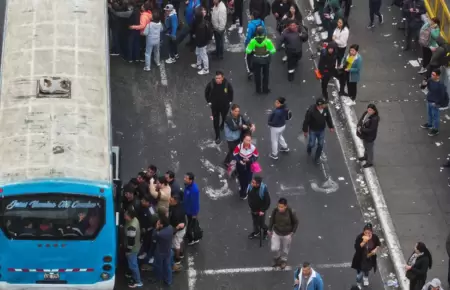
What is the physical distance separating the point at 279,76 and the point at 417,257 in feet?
25.6

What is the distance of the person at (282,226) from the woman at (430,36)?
7107mm

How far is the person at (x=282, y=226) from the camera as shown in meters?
17.0

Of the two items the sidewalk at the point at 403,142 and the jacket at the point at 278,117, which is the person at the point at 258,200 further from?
the sidewalk at the point at 403,142

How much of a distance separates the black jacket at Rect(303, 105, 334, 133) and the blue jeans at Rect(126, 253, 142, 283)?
469cm

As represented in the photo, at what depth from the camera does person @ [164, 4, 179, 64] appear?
2312 centimetres

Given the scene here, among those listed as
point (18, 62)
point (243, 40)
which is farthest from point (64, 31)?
point (243, 40)

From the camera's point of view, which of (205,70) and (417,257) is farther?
(205,70)

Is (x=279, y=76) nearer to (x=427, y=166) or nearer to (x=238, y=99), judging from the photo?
(x=238, y=99)

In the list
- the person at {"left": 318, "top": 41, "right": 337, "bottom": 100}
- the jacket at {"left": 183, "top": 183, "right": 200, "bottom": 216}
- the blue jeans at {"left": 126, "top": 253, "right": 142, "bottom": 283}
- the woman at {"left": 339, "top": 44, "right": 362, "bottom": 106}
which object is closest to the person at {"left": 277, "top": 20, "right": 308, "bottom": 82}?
the person at {"left": 318, "top": 41, "right": 337, "bottom": 100}

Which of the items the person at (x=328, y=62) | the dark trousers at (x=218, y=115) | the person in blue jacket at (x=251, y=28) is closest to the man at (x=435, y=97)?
the person at (x=328, y=62)

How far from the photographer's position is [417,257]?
53.9 feet

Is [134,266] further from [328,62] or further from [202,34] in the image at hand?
[202,34]

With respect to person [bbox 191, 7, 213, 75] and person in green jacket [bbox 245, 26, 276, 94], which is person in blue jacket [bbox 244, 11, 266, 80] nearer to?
person in green jacket [bbox 245, 26, 276, 94]

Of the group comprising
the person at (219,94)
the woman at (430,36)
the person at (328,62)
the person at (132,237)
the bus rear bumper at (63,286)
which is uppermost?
the woman at (430,36)
